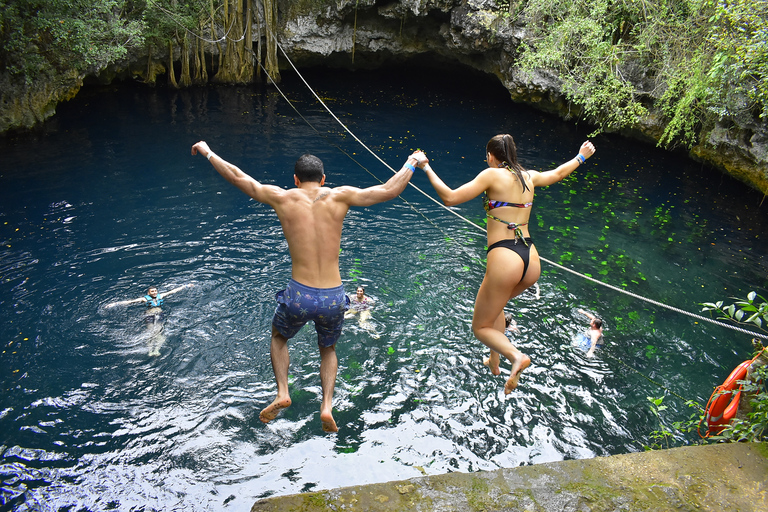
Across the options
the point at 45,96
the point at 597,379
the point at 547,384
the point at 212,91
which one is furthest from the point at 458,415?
the point at 212,91

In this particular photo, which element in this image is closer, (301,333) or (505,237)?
(505,237)

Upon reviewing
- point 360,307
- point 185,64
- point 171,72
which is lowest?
point 360,307

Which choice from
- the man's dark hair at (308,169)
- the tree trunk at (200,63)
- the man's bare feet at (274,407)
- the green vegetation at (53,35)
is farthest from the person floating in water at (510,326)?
the tree trunk at (200,63)

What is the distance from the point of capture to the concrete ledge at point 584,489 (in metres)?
3.08

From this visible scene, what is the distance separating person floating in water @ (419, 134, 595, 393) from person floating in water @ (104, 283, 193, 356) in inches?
182

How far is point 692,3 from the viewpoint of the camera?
11.5m

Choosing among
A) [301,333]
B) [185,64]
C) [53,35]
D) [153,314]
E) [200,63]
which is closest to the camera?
[301,333]

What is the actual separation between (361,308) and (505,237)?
3.84m

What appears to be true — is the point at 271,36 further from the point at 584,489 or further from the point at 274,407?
the point at 584,489

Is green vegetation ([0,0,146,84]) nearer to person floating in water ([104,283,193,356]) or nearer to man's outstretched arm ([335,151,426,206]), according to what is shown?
person floating in water ([104,283,193,356])

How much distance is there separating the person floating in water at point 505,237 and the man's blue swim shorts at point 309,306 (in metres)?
1.17

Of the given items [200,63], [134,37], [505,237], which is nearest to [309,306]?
[505,237]

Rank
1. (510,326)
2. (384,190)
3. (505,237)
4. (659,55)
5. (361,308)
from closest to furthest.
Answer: (384,190) < (505,237) < (510,326) < (361,308) < (659,55)

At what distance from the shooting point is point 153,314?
7.31 metres
